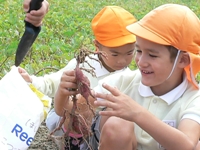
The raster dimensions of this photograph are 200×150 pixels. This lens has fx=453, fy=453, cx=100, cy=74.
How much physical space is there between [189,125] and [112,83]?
507 millimetres

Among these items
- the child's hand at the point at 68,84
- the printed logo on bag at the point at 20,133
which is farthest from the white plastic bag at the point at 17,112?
the child's hand at the point at 68,84

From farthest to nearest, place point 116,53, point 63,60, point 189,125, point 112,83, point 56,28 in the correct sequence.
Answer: point 56,28, point 63,60, point 116,53, point 112,83, point 189,125

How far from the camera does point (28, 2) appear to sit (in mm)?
2473

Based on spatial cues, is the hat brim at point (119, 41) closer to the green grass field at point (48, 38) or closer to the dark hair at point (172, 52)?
the green grass field at point (48, 38)

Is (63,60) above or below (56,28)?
above

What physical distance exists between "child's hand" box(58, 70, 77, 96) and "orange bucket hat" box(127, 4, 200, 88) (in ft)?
1.18

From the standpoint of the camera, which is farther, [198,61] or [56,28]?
[56,28]

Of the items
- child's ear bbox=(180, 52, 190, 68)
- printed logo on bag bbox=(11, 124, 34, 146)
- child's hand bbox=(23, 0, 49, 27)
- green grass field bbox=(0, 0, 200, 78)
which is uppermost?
child's hand bbox=(23, 0, 49, 27)

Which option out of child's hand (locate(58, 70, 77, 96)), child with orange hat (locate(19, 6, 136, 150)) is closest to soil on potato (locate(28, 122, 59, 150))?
child with orange hat (locate(19, 6, 136, 150))

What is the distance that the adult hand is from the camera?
6.23 ft

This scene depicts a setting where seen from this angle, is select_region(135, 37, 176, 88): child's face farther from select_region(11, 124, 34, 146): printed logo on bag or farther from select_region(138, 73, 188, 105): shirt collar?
select_region(11, 124, 34, 146): printed logo on bag

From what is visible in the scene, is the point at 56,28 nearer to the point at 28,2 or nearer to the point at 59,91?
the point at 28,2

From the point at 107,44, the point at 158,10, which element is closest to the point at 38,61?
the point at 107,44

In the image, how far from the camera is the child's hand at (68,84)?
82.7 inches
